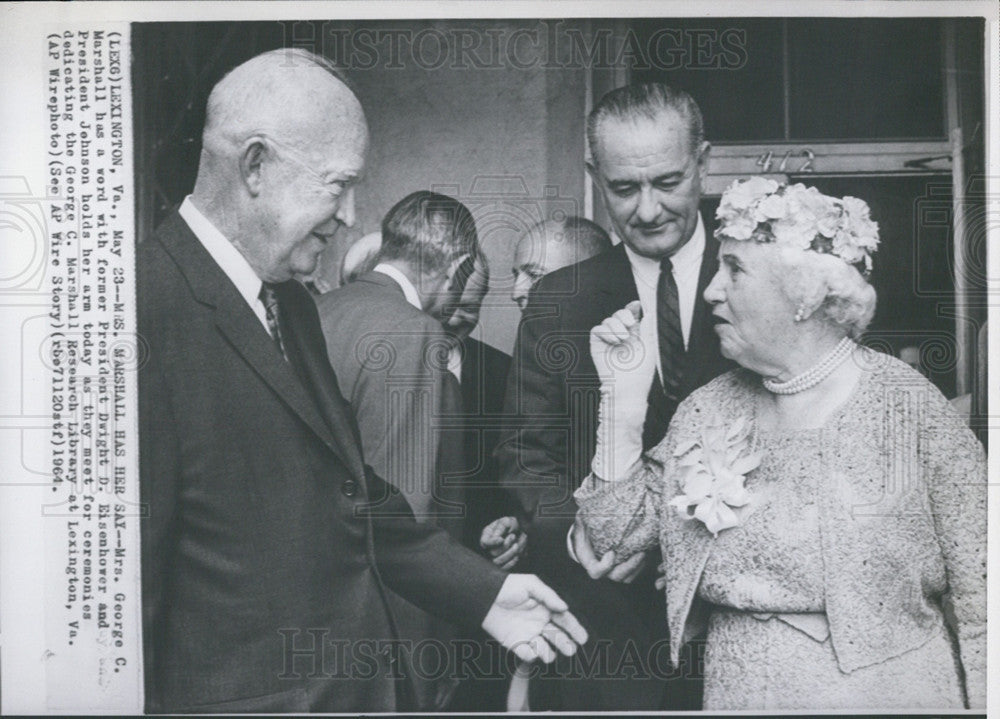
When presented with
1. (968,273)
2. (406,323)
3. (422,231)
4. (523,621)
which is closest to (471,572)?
(523,621)

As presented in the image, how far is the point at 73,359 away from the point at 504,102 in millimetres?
1986

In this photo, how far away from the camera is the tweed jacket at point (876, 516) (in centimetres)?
410

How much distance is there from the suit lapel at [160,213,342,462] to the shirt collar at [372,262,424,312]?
52 cm

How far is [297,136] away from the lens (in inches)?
162

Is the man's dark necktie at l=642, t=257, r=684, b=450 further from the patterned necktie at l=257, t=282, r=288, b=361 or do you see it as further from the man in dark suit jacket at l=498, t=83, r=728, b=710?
the patterned necktie at l=257, t=282, r=288, b=361

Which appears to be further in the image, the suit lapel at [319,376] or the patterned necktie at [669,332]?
the patterned necktie at [669,332]

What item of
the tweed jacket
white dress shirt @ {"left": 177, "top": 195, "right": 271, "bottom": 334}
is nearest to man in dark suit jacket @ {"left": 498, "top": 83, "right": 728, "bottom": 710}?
the tweed jacket

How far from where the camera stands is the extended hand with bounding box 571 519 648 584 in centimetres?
418

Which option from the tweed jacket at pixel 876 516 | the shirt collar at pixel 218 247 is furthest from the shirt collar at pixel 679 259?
the shirt collar at pixel 218 247

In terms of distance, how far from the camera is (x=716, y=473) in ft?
13.6

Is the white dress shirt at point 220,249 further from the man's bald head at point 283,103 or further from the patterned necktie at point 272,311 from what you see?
the man's bald head at point 283,103

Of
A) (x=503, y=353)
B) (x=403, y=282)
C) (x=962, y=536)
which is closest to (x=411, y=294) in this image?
(x=403, y=282)

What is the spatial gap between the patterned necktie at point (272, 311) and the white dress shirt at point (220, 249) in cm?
2

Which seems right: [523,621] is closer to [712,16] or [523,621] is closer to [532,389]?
[532,389]
